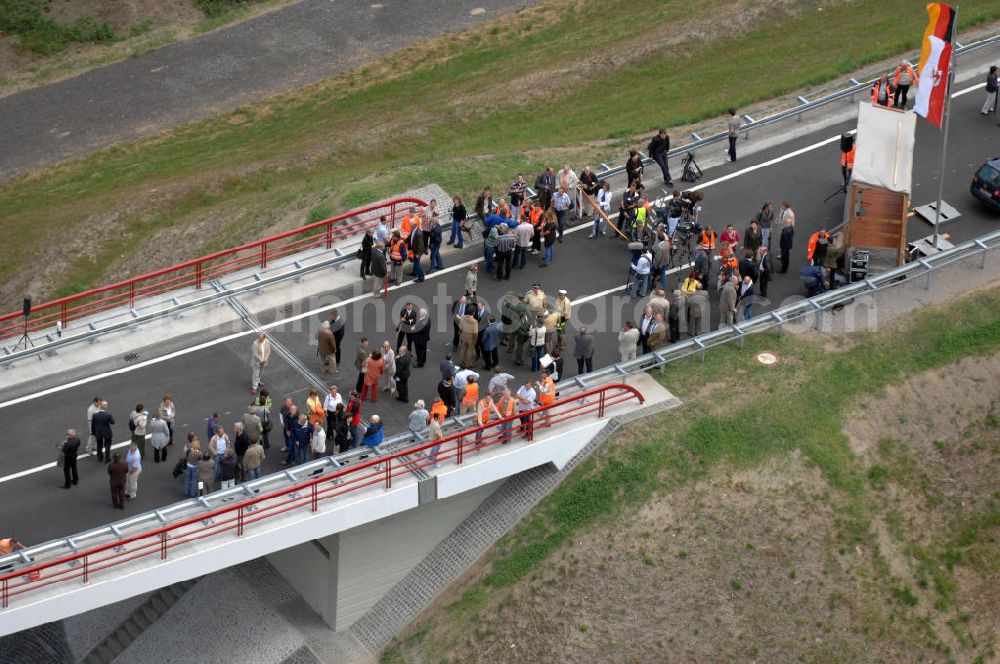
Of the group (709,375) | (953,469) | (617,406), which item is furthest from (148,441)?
(953,469)

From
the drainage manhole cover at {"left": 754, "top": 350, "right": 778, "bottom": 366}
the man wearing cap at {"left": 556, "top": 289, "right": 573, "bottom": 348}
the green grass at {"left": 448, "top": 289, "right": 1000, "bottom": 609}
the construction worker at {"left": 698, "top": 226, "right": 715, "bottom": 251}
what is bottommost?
the green grass at {"left": 448, "top": 289, "right": 1000, "bottom": 609}

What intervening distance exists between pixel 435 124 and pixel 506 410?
21267 mm

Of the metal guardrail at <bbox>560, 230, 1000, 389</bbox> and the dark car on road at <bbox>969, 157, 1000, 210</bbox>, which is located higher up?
the dark car on road at <bbox>969, 157, 1000, 210</bbox>

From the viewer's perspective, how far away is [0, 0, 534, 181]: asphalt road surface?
55312 mm

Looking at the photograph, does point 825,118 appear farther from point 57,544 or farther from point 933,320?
point 57,544

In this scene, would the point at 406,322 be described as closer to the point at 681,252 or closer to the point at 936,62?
the point at 681,252

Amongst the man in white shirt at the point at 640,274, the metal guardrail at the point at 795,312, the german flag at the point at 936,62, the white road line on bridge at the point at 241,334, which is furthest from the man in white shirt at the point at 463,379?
the german flag at the point at 936,62

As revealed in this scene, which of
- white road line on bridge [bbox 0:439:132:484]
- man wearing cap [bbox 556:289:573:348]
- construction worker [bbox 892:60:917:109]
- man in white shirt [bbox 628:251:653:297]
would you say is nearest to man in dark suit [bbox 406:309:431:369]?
man wearing cap [bbox 556:289:573:348]

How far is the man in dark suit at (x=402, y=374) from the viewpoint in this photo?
30844 mm

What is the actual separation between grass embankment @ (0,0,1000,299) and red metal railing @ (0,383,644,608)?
11.6 m

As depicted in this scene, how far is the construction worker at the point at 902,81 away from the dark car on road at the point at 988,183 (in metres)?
4.23

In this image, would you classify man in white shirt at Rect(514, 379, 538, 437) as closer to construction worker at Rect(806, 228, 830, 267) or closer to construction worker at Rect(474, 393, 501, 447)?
construction worker at Rect(474, 393, 501, 447)

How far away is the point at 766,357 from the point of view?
32375 mm

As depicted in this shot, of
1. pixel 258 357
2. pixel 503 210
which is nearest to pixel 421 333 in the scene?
pixel 258 357
